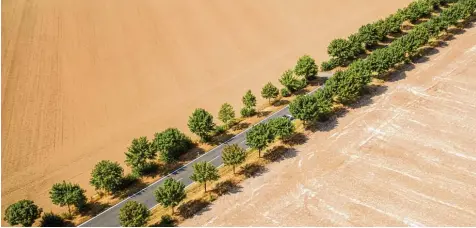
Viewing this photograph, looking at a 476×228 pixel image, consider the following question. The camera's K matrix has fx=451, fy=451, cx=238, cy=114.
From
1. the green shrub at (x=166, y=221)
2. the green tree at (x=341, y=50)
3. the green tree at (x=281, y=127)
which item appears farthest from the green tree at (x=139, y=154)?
the green tree at (x=341, y=50)

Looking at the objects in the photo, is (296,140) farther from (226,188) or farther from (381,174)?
(226,188)

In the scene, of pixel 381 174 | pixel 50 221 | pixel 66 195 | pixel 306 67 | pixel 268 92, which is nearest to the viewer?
pixel 66 195

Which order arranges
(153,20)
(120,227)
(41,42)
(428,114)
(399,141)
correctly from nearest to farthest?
(120,227), (399,141), (428,114), (41,42), (153,20)

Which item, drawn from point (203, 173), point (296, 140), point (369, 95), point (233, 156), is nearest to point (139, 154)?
point (203, 173)

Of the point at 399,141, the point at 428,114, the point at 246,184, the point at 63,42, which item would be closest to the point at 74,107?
the point at 63,42

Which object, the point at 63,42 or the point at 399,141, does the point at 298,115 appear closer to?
the point at 399,141

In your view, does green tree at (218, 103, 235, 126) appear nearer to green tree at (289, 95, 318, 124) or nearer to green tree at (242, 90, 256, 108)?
green tree at (242, 90, 256, 108)
